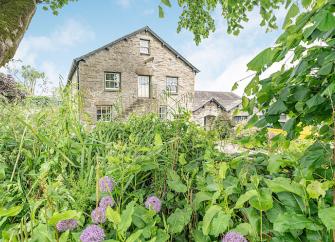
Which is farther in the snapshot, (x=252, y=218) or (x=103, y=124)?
(x=103, y=124)

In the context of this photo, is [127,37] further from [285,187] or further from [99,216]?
[285,187]

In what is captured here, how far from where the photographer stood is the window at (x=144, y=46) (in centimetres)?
2234

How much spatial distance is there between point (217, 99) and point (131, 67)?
29.4 ft

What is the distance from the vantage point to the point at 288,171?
1.44 meters

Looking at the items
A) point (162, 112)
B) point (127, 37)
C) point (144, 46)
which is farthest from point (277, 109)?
point (144, 46)

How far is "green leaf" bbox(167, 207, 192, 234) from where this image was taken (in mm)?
1097

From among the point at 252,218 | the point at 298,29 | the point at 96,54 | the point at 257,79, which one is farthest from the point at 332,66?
the point at 96,54

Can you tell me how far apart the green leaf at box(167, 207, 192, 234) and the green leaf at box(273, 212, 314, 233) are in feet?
1.17

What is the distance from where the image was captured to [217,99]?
87.1 ft

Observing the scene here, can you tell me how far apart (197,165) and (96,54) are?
20.2 metres

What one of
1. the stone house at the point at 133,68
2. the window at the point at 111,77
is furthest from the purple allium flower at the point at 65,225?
the window at the point at 111,77

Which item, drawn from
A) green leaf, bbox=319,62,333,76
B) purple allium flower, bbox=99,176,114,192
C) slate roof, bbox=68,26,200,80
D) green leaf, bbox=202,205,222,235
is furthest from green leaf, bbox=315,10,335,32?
slate roof, bbox=68,26,200,80

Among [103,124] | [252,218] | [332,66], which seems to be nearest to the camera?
[252,218]

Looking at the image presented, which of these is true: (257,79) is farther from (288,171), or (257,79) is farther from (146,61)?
(146,61)
